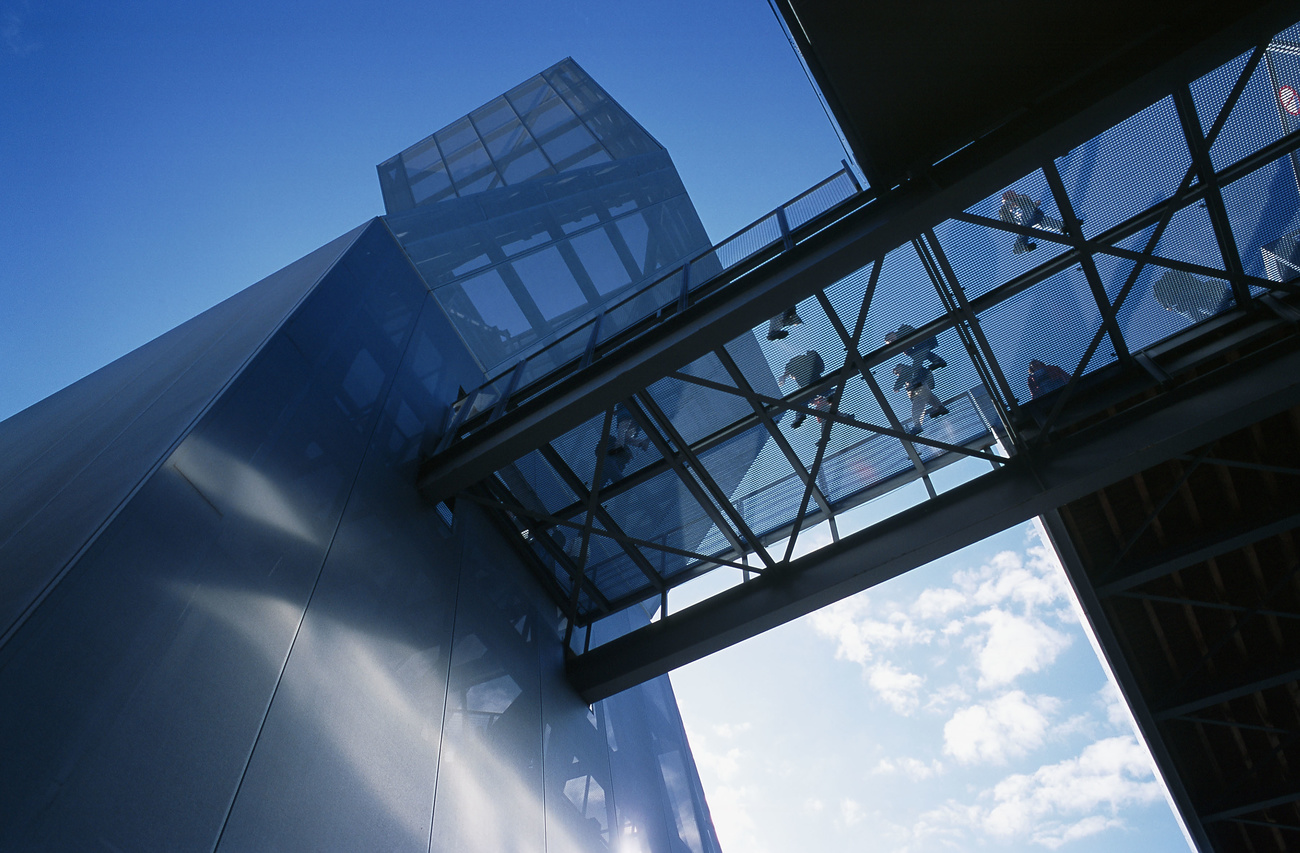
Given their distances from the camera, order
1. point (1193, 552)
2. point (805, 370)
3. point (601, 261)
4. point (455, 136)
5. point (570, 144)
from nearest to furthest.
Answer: point (805, 370) < point (1193, 552) < point (601, 261) < point (570, 144) < point (455, 136)

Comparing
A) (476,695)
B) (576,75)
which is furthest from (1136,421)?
(576,75)

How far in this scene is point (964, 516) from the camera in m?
10.6

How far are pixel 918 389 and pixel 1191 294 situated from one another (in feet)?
12.5

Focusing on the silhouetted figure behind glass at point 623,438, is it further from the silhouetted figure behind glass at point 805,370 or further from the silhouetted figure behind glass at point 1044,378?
the silhouetted figure behind glass at point 1044,378

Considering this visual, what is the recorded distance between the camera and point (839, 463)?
466 inches

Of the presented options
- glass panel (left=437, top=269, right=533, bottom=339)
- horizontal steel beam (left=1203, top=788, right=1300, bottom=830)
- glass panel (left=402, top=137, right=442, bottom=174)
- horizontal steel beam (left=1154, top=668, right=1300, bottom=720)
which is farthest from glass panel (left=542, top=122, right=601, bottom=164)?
horizontal steel beam (left=1203, top=788, right=1300, bottom=830)

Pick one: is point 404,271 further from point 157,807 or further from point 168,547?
point 157,807

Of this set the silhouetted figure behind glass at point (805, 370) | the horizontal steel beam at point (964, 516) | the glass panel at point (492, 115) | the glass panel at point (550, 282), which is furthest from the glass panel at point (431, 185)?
the horizontal steel beam at point (964, 516)

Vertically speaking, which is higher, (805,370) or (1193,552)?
(805,370)

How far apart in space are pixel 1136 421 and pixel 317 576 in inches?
413

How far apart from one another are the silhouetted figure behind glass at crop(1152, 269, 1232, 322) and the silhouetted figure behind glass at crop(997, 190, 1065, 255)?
186 cm

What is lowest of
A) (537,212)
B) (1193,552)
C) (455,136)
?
(1193,552)

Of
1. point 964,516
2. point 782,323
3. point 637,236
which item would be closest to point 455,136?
point 637,236

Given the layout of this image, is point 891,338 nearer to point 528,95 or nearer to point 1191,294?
point 1191,294
